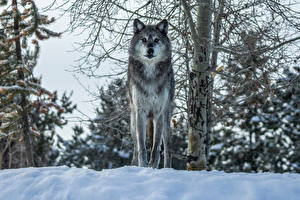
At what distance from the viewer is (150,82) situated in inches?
307

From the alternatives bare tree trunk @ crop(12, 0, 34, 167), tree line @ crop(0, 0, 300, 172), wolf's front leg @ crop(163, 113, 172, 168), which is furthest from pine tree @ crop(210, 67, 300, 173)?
wolf's front leg @ crop(163, 113, 172, 168)

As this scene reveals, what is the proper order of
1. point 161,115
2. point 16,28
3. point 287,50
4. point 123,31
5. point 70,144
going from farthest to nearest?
point 70,144 → point 16,28 → point 123,31 → point 287,50 → point 161,115

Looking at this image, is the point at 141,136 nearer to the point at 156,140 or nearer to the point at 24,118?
the point at 156,140

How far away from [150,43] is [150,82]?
2.50 ft

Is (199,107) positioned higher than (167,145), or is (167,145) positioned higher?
(199,107)

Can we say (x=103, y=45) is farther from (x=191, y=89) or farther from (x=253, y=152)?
(x=253, y=152)

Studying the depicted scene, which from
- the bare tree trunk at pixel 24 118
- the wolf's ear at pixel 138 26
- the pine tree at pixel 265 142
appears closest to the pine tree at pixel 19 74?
the bare tree trunk at pixel 24 118

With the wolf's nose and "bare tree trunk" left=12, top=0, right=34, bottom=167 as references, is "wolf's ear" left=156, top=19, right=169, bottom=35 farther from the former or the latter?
"bare tree trunk" left=12, top=0, right=34, bottom=167

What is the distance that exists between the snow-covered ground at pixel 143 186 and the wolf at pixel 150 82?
74.0 inches

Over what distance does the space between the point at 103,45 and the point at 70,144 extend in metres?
28.9

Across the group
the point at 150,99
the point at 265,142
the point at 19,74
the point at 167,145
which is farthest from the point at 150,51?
the point at 265,142

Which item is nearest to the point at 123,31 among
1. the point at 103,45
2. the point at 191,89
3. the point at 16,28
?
the point at 103,45

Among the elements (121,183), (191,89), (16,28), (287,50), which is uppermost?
(16,28)

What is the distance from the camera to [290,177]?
210 inches
